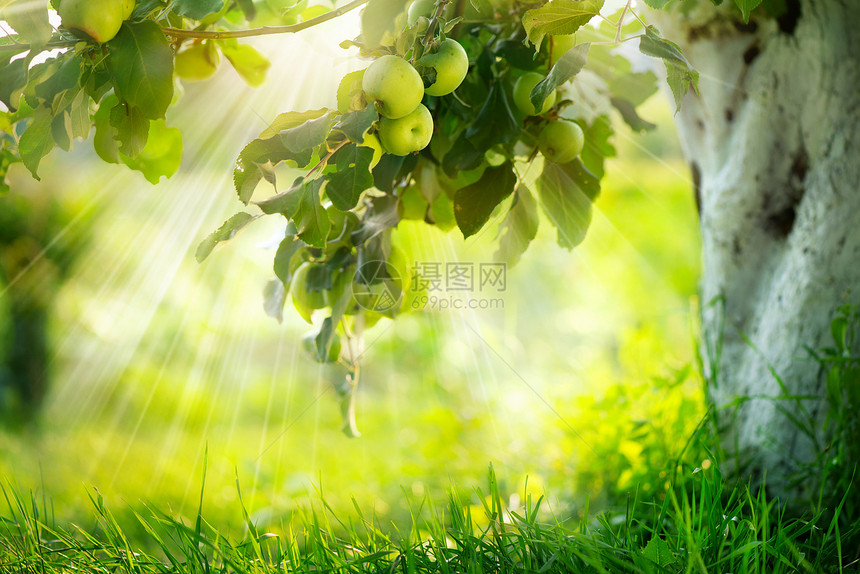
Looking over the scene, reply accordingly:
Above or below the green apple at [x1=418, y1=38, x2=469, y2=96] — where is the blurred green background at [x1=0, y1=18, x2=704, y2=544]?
below

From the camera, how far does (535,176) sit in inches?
29.7

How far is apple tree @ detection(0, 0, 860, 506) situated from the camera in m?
0.52

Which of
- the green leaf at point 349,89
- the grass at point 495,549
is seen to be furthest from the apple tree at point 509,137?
the grass at point 495,549

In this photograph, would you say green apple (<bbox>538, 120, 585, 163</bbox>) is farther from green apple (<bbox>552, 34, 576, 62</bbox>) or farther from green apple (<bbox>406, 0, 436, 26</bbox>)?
green apple (<bbox>406, 0, 436, 26</bbox>)

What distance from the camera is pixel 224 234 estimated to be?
0.56 m

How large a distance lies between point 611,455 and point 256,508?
34.4 inches

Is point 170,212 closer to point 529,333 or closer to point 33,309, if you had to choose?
point 33,309

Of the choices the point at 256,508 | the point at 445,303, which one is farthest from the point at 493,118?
the point at 256,508

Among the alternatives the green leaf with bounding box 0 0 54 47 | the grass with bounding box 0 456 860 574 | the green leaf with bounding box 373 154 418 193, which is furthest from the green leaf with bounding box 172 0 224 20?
the grass with bounding box 0 456 860 574

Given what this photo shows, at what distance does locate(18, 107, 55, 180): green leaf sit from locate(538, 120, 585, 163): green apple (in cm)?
49

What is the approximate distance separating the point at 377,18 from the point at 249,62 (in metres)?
0.30

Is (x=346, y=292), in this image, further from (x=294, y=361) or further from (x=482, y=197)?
(x=294, y=361)

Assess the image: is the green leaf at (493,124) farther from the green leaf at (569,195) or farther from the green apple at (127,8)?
the green apple at (127,8)

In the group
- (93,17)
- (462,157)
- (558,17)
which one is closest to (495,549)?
(462,157)
